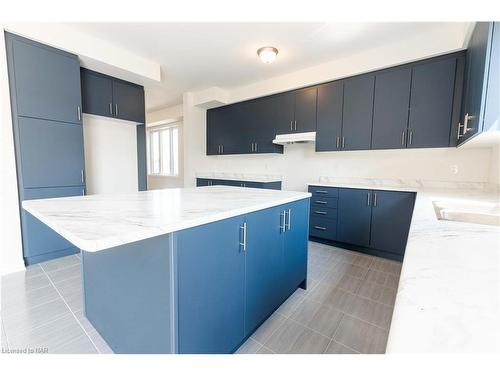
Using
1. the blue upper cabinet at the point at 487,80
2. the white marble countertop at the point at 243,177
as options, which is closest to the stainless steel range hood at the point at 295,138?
the white marble countertop at the point at 243,177

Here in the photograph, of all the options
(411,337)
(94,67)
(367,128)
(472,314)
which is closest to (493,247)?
(472,314)

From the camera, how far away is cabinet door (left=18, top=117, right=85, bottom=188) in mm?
2381

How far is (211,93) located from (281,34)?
2.07m

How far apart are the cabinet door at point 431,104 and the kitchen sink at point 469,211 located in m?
1.16

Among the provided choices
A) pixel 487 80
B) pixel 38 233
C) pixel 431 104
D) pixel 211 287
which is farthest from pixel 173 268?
pixel 431 104

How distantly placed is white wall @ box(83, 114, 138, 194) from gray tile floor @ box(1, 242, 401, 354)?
137 cm

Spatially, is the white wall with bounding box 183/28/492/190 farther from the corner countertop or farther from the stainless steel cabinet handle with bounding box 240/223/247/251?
the stainless steel cabinet handle with bounding box 240/223/247/251

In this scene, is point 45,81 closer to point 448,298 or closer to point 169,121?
point 448,298

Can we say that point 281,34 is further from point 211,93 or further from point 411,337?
point 411,337

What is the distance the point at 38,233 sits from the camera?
250 cm

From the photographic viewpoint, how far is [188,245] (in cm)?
100

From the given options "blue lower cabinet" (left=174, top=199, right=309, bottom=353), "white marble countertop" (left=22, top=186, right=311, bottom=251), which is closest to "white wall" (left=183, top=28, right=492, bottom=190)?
"blue lower cabinet" (left=174, top=199, right=309, bottom=353)

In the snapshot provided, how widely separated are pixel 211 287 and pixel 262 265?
455 millimetres

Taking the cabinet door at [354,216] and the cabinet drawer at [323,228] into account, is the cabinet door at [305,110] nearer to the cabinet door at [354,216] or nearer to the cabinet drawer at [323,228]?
the cabinet door at [354,216]
